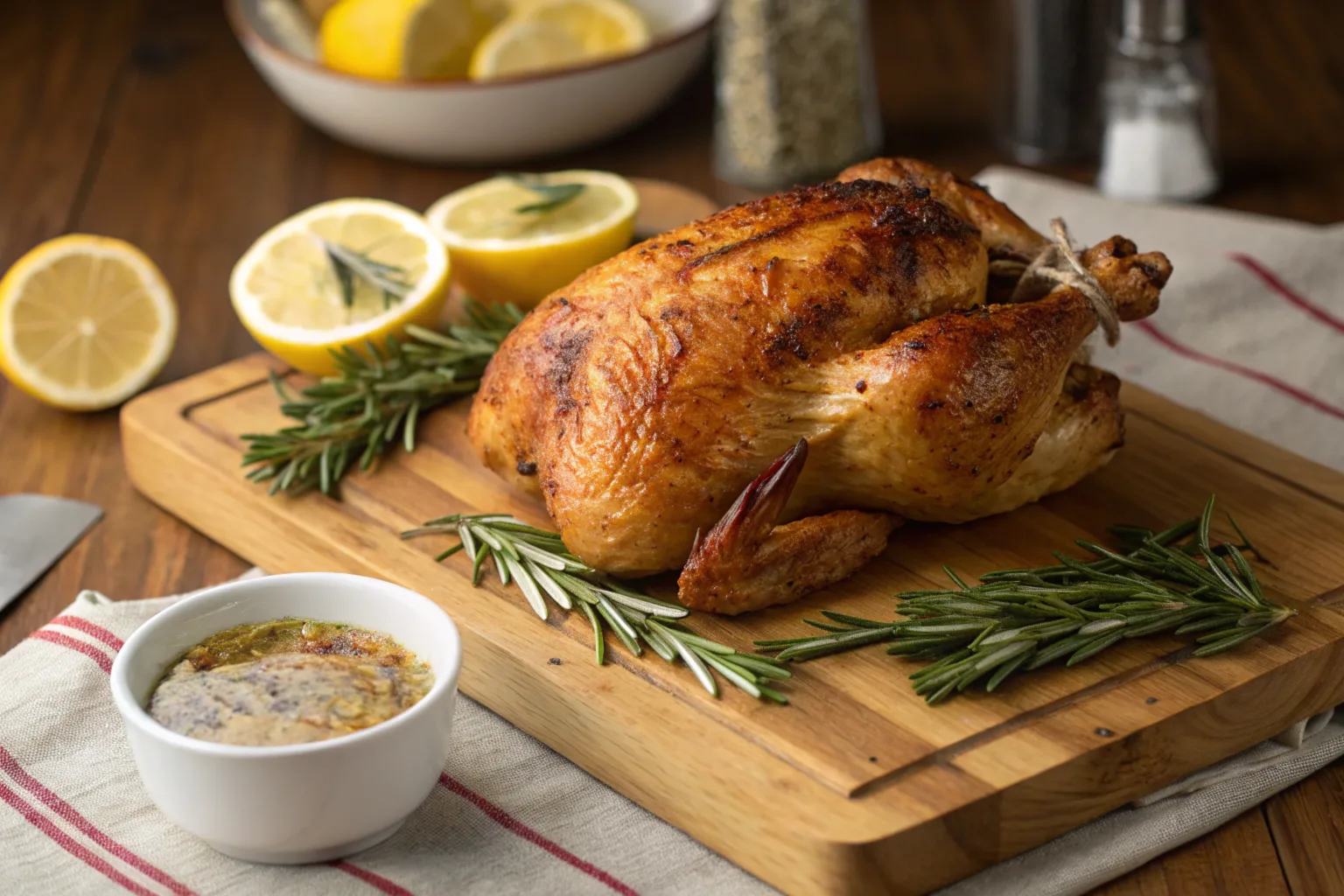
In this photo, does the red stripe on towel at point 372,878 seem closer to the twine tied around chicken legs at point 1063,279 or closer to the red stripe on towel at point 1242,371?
the twine tied around chicken legs at point 1063,279

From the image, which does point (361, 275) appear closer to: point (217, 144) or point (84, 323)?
point (84, 323)

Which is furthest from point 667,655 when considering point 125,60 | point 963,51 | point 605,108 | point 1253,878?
point 125,60

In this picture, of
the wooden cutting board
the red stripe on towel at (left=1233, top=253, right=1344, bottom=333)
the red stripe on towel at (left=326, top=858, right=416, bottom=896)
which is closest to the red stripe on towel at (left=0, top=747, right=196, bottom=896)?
the red stripe on towel at (left=326, top=858, right=416, bottom=896)

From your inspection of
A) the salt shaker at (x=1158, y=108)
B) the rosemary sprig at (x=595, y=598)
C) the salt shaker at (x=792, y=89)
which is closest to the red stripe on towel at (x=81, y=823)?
the rosemary sprig at (x=595, y=598)

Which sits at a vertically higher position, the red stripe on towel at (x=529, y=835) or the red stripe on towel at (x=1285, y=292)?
the red stripe on towel at (x=529, y=835)

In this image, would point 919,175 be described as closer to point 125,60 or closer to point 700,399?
point 700,399
